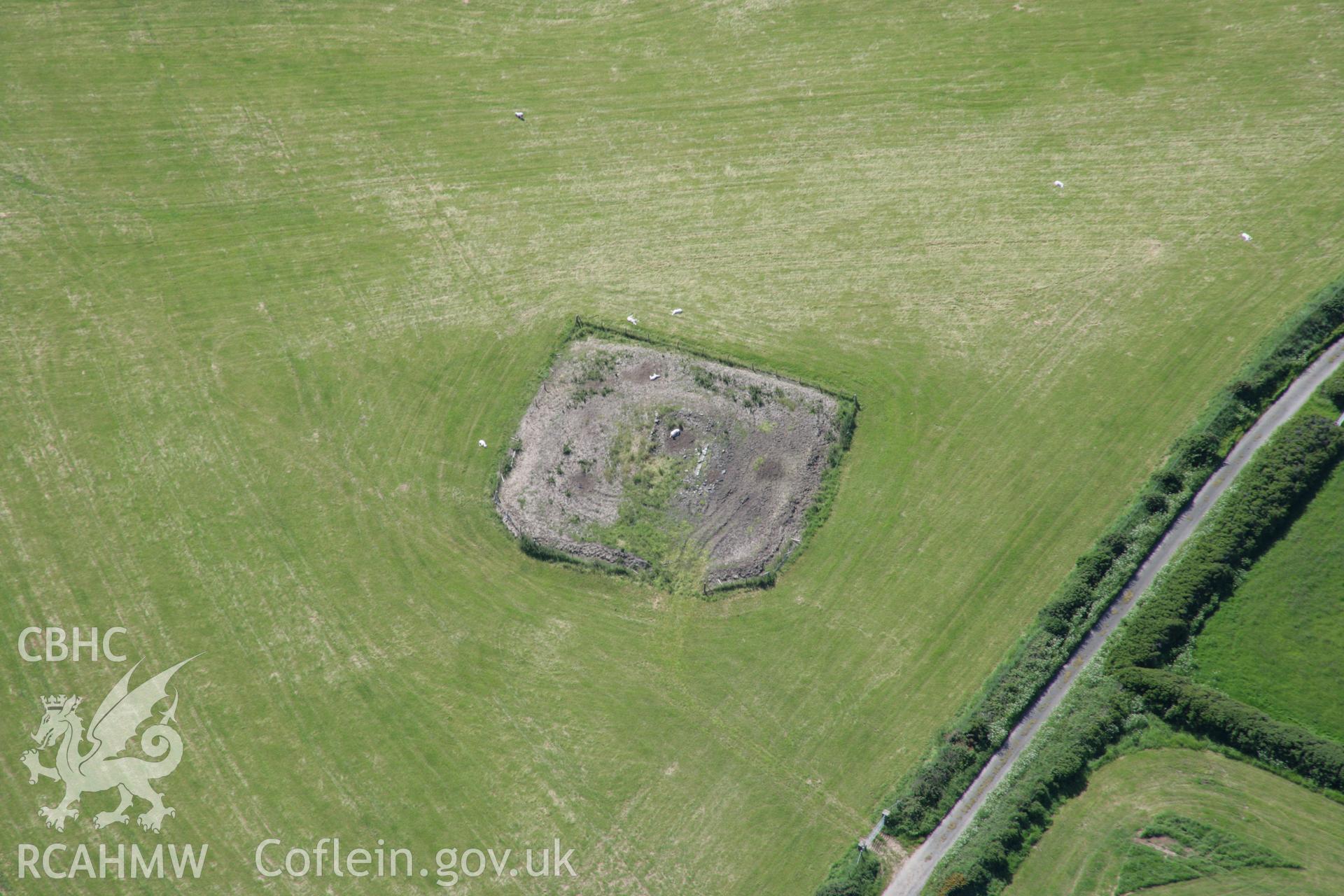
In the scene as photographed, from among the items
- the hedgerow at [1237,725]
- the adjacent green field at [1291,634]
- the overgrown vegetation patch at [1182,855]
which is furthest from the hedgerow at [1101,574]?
the overgrown vegetation patch at [1182,855]

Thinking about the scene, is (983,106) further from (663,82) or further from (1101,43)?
(663,82)

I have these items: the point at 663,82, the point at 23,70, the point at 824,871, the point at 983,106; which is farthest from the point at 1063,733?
the point at 23,70

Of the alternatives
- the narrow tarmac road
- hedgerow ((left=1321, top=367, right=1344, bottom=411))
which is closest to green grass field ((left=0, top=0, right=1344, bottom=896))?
the narrow tarmac road

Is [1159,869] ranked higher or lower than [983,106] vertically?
lower

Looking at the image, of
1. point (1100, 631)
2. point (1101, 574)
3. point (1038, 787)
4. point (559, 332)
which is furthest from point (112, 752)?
point (1101, 574)

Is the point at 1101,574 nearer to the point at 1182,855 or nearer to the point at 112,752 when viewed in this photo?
the point at 1182,855

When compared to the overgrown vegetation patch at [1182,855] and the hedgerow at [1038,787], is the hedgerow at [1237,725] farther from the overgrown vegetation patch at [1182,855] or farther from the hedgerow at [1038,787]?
the overgrown vegetation patch at [1182,855]
